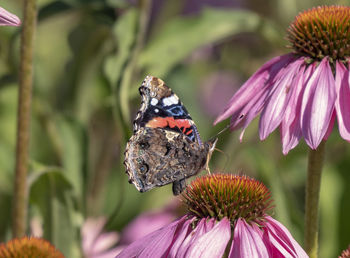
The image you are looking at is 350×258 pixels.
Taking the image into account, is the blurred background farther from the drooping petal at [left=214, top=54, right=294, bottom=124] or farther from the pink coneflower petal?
the pink coneflower petal

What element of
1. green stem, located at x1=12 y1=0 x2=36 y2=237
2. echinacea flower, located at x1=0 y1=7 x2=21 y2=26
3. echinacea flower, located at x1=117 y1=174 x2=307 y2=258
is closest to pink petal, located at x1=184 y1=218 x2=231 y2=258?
echinacea flower, located at x1=117 y1=174 x2=307 y2=258

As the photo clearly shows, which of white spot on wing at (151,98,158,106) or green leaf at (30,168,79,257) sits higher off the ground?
white spot on wing at (151,98,158,106)

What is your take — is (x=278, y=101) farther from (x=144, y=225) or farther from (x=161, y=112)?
(x=144, y=225)

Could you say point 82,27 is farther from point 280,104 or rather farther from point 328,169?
point 280,104

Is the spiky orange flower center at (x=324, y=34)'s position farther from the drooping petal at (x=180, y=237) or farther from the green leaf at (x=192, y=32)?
the green leaf at (x=192, y=32)

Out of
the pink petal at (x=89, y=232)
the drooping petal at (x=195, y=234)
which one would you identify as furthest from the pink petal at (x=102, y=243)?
the drooping petal at (x=195, y=234)
